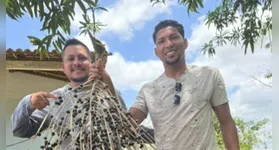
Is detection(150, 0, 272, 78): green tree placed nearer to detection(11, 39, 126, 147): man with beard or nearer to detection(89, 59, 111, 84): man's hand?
detection(11, 39, 126, 147): man with beard

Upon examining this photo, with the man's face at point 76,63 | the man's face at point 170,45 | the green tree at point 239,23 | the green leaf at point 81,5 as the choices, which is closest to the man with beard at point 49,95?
the man's face at point 76,63

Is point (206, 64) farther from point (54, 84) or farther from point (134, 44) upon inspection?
point (54, 84)

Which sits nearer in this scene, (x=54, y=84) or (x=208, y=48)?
(x=54, y=84)

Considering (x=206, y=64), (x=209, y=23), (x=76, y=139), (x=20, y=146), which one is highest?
(x=209, y=23)

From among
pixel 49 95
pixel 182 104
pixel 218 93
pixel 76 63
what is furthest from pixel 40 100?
pixel 218 93

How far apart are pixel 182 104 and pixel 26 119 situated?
1.48 ft

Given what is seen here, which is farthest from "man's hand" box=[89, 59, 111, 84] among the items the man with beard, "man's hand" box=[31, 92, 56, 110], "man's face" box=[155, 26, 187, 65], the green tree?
the green tree

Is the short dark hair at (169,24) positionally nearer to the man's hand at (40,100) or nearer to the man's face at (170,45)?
the man's face at (170,45)

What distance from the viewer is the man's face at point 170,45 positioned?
1255 millimetres

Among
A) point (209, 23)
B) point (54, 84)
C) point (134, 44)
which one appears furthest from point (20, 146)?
point (209, 23)

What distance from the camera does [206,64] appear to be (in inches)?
52.9

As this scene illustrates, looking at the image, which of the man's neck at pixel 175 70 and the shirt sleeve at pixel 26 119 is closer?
the shirt sleeve at pixel 26 119

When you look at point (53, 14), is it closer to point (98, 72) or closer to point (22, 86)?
point (22, 86)

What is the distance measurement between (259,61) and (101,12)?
1.92 ft
